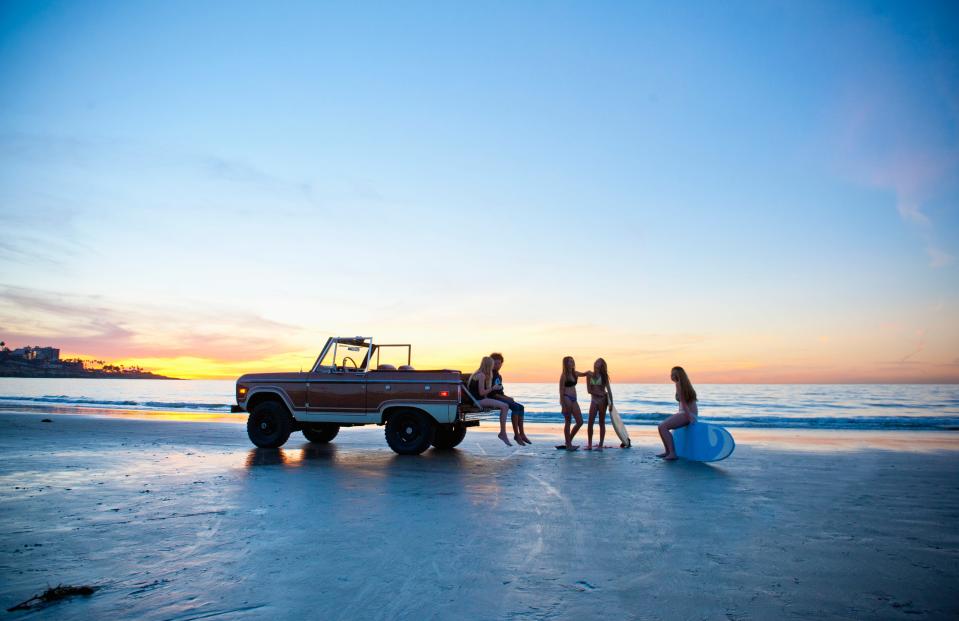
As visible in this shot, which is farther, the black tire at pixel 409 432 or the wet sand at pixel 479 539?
the black tire at pixel 409 432

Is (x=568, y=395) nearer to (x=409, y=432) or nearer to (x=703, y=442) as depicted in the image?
(x=703, y=442)

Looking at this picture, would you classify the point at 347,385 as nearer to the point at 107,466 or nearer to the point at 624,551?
the point at 107,466

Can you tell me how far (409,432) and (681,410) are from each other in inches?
215

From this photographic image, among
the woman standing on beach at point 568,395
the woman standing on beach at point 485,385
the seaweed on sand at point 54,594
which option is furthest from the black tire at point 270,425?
the seaweed on sand at point 54,594

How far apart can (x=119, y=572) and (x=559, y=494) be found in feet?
16.8

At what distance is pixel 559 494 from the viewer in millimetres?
7938

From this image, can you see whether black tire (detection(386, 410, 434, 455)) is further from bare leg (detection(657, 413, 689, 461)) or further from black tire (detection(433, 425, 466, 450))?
bare leg (detection(657, 413, 689, 461))

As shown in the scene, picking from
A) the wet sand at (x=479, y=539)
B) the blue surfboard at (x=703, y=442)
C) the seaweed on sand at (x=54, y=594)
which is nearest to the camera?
the seaweed on sand at (x=54, y=594)

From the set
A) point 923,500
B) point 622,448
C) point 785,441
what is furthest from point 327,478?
point 785,441

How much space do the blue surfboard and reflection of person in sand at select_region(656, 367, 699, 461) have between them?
0.89 ft

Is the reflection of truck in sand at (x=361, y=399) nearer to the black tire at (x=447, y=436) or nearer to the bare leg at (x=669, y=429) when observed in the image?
the black tire at (x=447, y=436)

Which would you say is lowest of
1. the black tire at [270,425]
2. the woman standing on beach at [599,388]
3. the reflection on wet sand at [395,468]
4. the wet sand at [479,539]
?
the reflection on wet sand at [395,468]

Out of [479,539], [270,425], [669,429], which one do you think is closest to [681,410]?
[669,429]

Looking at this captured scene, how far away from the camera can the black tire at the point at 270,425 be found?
13.2 meters
